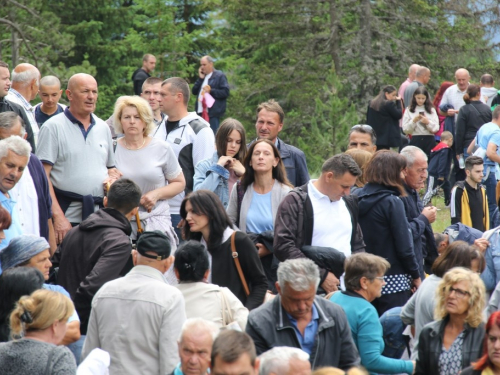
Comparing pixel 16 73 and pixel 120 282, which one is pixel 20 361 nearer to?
pixel 120 282

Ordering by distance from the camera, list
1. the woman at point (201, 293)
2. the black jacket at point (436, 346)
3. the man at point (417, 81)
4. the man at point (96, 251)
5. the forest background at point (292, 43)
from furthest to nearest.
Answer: the forest background at point (292, 43), the man at point (417, 81), the man at point (96, 251), the black jacket at point (436, 346), the woman at point (201, 293)

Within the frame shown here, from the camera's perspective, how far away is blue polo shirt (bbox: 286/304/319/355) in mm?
4980

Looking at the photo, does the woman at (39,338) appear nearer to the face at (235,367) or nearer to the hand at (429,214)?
the face at (235,367)

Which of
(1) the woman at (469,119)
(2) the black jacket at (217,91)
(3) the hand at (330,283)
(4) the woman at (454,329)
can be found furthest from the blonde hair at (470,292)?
(2) the black jacket at (217,91)

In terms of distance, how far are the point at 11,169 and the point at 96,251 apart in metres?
1.05

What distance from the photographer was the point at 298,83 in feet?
78.4

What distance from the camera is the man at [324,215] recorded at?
654 centimetres

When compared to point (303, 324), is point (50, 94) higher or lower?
higher

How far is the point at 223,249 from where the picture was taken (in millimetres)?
5980

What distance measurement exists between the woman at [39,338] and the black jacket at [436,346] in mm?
2234

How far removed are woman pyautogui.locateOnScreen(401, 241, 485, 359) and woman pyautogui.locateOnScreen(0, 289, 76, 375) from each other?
2571mm

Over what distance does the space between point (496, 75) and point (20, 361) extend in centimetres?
2305

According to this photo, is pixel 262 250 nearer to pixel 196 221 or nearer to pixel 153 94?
pixel 196 221

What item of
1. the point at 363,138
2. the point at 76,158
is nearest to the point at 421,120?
the point at 363,138
